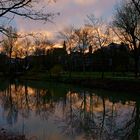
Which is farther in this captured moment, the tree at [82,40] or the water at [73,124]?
the tree at [82,40]

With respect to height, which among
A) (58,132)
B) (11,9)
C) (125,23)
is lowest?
(58,132)

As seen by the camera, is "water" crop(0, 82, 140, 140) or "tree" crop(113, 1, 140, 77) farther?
"tree" crop(113, 1, 140, 77)

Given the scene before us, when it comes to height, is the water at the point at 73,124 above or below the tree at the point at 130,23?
below

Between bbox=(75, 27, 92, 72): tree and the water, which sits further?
bbox=(75, 27, 92, 72): tree

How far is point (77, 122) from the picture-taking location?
24984mm

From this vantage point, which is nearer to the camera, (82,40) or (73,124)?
(73,124)

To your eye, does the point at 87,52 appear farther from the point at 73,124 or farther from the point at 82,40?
the point at 73,124

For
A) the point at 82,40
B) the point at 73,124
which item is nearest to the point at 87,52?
the point at 82,40

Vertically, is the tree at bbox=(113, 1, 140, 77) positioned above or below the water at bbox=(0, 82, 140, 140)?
above

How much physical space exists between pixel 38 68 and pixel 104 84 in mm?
57433

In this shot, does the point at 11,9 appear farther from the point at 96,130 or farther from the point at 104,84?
the point at 104,84

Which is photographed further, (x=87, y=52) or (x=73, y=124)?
(x=87, y=52)

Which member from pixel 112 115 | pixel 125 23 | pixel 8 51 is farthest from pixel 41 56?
pixel 112 115

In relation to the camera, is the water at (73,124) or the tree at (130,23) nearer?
the water at (73,124)
